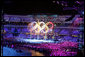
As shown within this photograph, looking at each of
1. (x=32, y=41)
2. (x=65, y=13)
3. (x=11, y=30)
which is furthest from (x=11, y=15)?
(x=65, y=13)

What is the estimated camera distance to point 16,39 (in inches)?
141

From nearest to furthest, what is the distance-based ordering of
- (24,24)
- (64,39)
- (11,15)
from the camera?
(11,15) → (64,39) → (24,24)

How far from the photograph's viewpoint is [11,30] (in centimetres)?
380

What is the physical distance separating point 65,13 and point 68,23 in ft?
2.18

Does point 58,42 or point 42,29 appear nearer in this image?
point 58,42

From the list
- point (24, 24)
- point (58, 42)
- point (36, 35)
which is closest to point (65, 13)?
point (58, 42)

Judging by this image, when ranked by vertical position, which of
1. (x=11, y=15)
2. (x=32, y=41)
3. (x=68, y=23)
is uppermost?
(x=11, y=15)

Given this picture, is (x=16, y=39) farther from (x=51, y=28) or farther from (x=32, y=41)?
(x=51, y=28)

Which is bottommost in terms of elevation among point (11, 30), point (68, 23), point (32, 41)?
point (32, 41)

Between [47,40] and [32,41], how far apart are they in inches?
20.3

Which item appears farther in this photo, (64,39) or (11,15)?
(64,39)

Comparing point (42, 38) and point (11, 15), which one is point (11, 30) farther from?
point (42, 38)

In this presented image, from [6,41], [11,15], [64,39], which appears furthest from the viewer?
[64,39]

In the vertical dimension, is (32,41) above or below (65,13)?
below
